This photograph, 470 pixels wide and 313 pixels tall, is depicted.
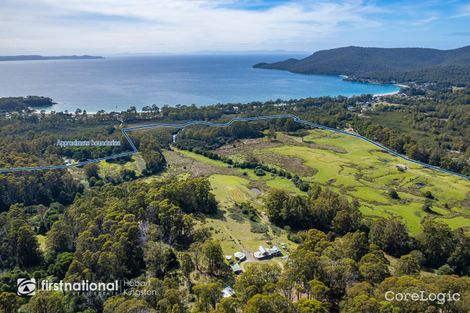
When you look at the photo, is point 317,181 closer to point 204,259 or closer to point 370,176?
point 370,176

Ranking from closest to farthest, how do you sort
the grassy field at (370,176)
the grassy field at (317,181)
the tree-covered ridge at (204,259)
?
the tree-covered ridge at (204,259), the grassy field at (317,181), the grassy field at (370,176)

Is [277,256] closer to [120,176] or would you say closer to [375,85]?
[120,176]

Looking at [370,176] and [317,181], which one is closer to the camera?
[317,181]

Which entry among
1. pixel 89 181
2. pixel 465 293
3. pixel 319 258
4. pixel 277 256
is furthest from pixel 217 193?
pixel 465 293

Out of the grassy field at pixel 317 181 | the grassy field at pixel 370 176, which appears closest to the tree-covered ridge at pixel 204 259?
the grassy field at pixel 317 181

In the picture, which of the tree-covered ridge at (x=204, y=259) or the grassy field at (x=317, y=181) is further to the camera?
the grassy field at (x=317, y=181)

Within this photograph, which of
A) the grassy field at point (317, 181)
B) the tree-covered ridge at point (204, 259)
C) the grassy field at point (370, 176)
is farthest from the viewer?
the grassy field at point (370, 176)

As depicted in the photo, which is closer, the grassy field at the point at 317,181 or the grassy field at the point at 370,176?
the grassy field at the point at 317,181

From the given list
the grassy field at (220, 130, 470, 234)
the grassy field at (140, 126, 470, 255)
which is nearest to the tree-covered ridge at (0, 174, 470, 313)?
the grassy field at (140, 126, 470, 255)

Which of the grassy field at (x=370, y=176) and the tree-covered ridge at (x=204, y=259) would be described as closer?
the tree-covered ridge at (x=204, y=259)

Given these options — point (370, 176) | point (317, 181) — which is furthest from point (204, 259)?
point (370, 176)

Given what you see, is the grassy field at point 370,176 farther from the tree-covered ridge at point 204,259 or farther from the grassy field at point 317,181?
the tree-covered ridge at point 204,259

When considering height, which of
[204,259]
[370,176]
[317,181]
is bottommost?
[317,181]
